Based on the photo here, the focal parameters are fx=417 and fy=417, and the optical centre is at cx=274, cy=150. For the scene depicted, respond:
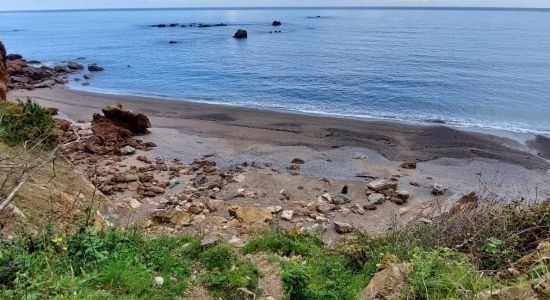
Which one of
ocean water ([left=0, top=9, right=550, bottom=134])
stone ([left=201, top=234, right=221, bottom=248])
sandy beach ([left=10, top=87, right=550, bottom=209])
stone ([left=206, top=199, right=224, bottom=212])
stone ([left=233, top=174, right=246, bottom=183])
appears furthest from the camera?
ocean water ([left=0, top=9, right=550, bottom=134])

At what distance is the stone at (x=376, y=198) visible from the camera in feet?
40.4

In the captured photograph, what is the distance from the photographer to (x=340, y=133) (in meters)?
20.2

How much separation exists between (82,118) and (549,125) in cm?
2525

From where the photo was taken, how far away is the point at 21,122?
12258mm

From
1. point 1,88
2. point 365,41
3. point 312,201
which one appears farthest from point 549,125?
point 365,41

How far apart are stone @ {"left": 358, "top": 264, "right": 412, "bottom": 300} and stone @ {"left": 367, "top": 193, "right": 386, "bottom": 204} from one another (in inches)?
276

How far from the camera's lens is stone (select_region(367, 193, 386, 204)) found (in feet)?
40.4

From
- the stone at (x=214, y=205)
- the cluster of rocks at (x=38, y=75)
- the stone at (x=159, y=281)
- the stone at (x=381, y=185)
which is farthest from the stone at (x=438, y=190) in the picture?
the cluster of rocks at (x=38, y=75)

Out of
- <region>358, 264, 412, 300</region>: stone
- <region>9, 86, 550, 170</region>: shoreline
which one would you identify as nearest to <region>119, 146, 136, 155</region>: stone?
<region>9, 86, 550, 170</region>: shoreline

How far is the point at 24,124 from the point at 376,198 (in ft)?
35.1

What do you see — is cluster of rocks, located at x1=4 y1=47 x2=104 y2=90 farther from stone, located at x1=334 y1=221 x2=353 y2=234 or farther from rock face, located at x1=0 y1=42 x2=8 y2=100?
stone, located at x1=334 y1=221 x2=353 y2=234

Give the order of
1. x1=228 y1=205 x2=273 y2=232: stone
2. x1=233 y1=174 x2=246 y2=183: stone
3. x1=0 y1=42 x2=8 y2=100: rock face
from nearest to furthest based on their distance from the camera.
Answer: x1=228 y1=205 x2=273 y2=232: stone, x1=233 y1=174 x2=246 y2=183: stone, x1=0 y1=42 x2=8 y2=100: rock face

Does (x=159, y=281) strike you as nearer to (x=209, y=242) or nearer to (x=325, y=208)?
(x=209, y=242)

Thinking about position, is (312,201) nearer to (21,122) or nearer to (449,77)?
(21,122)
